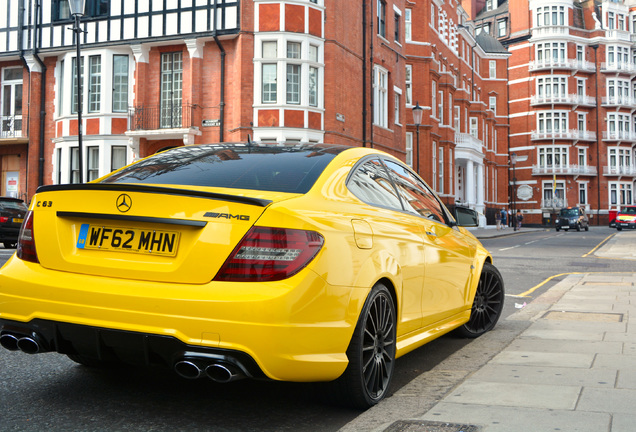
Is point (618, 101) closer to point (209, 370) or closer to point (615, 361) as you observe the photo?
point (615, 361)

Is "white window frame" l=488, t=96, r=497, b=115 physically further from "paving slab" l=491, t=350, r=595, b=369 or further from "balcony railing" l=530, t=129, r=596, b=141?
"paving slab" l=491, t=350, r=595, b=369

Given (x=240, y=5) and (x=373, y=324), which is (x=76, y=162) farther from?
(x=373, y=324)

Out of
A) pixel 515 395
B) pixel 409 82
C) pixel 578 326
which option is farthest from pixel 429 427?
pixel 409 82

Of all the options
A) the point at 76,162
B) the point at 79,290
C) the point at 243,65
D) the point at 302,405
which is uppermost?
the point at 243,65

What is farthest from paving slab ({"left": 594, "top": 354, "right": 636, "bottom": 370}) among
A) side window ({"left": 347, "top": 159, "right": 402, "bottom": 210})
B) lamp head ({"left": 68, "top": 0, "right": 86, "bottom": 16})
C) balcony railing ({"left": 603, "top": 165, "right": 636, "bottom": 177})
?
→ balcony railing ({"left": 603, "top": 165, "right": 636, "bottom": 177})

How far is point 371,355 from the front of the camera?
3.79m

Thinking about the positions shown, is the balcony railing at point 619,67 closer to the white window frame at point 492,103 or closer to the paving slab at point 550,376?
the white window frame at point 492,103

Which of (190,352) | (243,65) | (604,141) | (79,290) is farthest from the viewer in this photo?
(604,141)

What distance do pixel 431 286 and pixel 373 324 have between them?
→ 1.04 m

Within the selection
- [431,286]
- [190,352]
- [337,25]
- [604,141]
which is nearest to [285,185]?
[190,352]

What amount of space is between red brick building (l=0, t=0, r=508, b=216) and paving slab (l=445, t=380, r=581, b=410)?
21424 millimetres

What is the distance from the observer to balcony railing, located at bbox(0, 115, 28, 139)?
28.9 metres

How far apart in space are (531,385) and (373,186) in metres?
1.59

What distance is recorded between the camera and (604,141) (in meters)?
74.4
